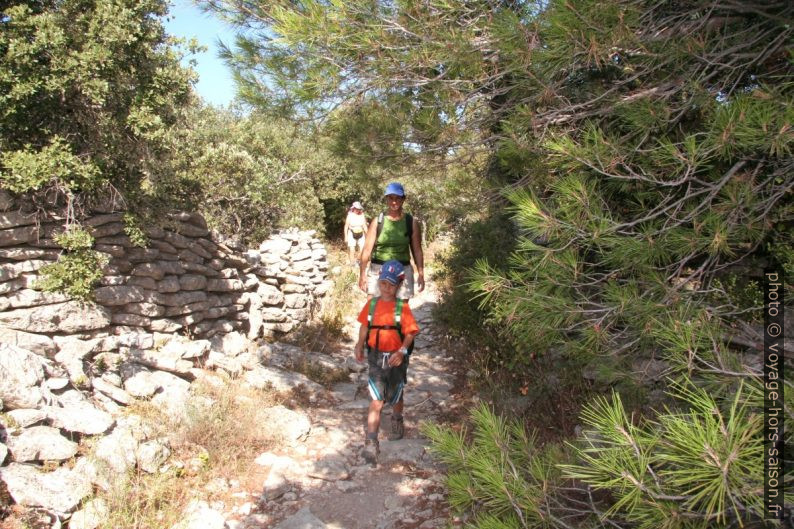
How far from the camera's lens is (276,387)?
561cm

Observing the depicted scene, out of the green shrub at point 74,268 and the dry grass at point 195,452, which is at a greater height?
the green shrub at point 74,268

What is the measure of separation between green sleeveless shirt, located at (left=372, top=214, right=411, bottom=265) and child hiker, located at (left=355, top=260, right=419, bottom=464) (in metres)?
0.59

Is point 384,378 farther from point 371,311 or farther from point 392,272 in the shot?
point 392,272

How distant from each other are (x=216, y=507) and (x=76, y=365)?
6.42 ft

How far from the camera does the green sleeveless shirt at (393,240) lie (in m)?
4.71

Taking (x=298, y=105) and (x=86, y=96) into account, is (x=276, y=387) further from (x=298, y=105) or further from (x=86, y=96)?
(x=86, y=96)

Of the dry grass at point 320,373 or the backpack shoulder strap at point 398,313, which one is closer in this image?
the backpack shoulder strap at point 398,313

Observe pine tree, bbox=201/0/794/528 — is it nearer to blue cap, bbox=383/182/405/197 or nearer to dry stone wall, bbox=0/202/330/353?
blue cap, bbox=383/182/405/197

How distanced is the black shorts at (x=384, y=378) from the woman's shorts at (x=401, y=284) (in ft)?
2.07

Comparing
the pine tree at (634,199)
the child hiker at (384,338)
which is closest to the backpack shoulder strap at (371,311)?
the child hiker at (384,338)

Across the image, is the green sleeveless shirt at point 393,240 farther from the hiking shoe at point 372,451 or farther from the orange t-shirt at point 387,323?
the hiking shoe at point 372,451

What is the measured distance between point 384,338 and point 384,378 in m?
0.35

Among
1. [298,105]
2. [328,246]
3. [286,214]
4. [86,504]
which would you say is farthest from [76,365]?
[328,246]

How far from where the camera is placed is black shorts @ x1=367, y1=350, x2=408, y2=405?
160 inches
